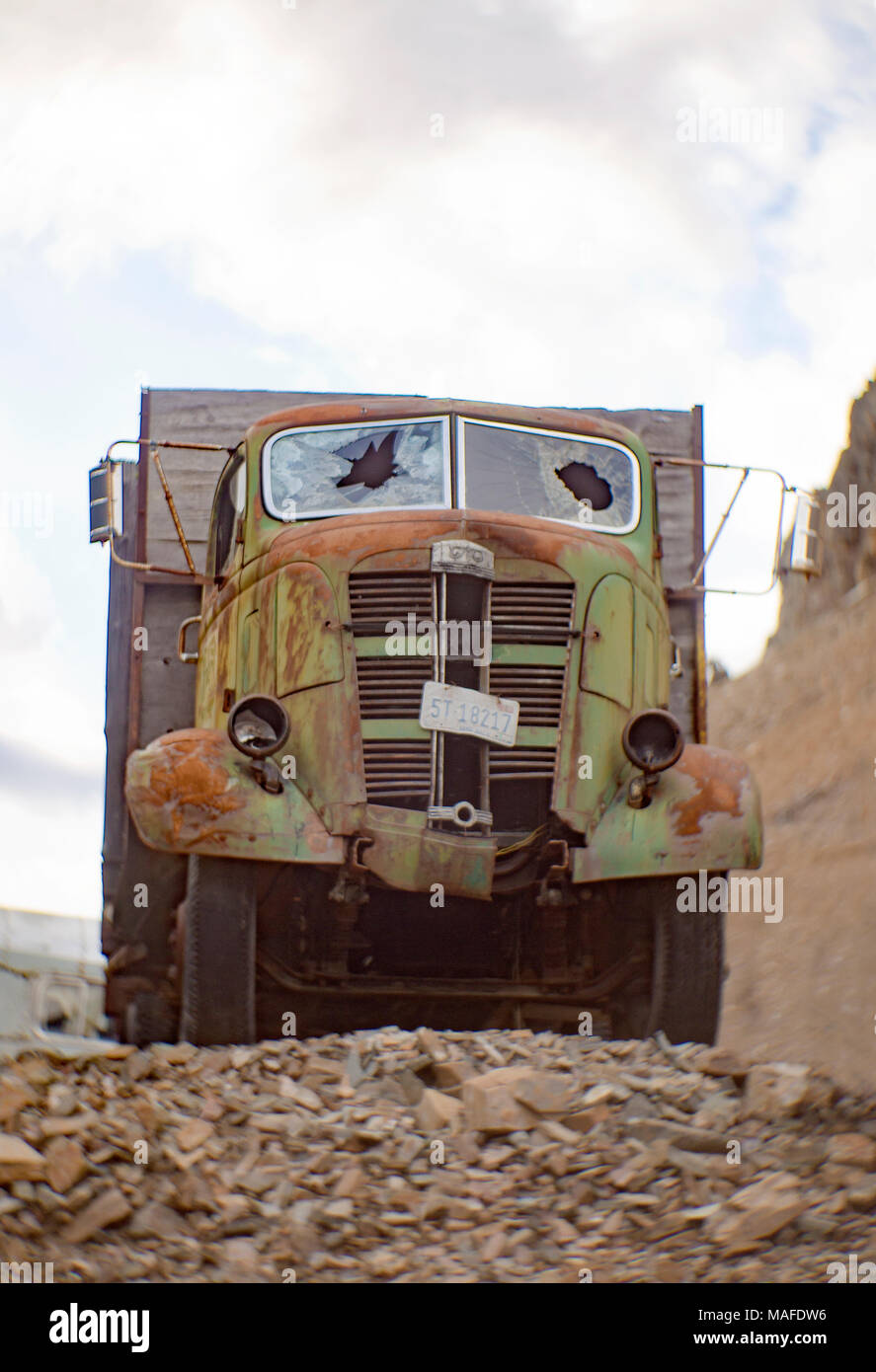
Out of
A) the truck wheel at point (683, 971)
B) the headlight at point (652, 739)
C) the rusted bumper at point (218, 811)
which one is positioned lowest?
the truck wheel at point (683, 971)

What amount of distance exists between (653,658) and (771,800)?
17760mm

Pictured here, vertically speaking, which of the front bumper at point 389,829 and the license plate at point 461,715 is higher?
the license plate at point 461,715

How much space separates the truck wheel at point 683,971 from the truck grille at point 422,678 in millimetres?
792

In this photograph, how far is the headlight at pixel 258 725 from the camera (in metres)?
6.56

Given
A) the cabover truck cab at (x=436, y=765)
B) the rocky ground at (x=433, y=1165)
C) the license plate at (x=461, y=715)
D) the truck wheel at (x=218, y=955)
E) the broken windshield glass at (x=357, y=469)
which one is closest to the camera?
the rocky ground at (x=433, y=1165)

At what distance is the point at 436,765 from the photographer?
6.60 m

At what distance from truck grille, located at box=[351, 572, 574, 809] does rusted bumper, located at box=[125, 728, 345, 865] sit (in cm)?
34

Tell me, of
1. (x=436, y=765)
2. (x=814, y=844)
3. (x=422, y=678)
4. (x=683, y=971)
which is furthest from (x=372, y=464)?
(x=814, y=844)

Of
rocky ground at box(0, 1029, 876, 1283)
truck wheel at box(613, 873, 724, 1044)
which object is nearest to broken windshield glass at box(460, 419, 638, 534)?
truck wheel at box(613, 873, 724, 1044)

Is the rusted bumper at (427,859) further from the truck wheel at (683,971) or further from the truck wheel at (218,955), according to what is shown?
the truck wheel at (683,971)

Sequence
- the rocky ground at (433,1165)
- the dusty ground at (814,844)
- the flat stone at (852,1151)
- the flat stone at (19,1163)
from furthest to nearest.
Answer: the dusty ground at (814,844) → the flat stone at (852,1151) → the flat stone at (19,1163) → the rocky ground at (433,1165)

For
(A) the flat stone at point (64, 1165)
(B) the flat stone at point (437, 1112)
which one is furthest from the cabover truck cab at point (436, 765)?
(A) the flat stone at point (64, 1165)

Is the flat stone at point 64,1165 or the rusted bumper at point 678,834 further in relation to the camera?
the rusted bumper at point 678,834
